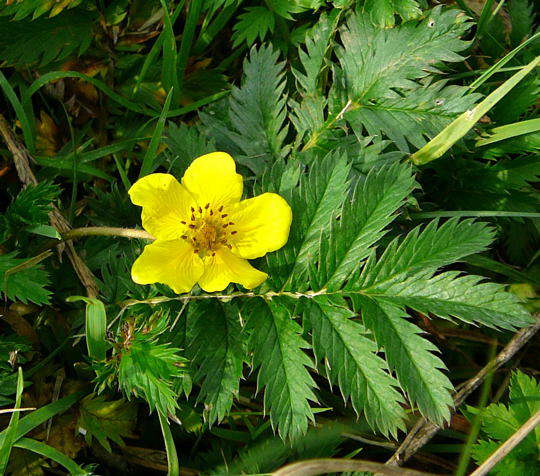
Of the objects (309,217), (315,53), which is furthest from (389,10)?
(309,217)

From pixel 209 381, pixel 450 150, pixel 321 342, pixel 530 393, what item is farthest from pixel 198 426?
pixel 450 150

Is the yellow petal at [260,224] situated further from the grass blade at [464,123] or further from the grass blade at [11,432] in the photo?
the grass blade at [11,432]

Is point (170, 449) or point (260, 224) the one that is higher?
point (260, 224)

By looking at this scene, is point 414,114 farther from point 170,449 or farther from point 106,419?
point 106,419

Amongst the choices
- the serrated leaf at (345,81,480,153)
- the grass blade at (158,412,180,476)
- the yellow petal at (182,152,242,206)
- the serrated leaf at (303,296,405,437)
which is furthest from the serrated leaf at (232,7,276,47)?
the grass blade at (158,412,180,476)

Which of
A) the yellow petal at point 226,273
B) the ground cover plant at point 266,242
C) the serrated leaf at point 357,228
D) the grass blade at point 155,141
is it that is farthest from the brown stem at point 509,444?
the grass blade at point 155,141

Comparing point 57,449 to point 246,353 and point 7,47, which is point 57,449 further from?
point 7,47

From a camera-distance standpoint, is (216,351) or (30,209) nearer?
(216,351)

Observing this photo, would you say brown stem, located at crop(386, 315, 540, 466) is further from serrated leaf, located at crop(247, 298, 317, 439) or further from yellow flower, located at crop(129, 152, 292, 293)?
yellow flower, located at crop(129, 152, 292, 293)
